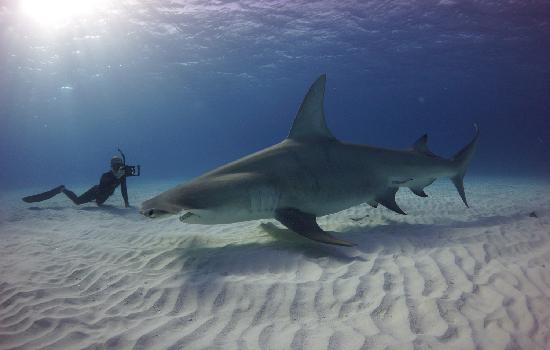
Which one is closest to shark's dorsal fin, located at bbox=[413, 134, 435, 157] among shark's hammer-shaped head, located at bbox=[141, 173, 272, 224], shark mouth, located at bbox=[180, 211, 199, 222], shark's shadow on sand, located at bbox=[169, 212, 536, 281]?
shark's shadow on sand, located at bbox=[169, 212, 536, 281]

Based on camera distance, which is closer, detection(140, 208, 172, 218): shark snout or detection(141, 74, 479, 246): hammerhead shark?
detection(140, 208, 172, 218): shark snout

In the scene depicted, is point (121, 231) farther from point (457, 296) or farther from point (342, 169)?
point (457, 296)

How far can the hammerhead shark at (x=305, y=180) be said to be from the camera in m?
4.48

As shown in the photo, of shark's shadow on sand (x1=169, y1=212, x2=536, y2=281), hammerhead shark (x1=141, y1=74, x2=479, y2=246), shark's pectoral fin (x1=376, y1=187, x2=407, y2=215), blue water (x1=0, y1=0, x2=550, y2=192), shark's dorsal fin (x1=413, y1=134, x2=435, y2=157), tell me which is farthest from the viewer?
blue water (x1=0, y1=0, x2=550, y2=192)

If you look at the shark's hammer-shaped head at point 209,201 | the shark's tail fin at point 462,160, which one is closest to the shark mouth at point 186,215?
the shark's hammer-shaped head at point 209,201

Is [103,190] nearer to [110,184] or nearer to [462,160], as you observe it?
[110,184]

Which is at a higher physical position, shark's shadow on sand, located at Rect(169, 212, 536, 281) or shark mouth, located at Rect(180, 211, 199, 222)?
shark mouth, located at Rect(180, 211, 199, 222)

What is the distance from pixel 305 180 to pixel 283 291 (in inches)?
90.7

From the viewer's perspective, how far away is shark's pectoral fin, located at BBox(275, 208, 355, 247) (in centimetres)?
428

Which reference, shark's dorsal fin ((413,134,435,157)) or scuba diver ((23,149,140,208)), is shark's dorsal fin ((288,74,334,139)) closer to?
shark's dorsal fin ((413,134,435,157))

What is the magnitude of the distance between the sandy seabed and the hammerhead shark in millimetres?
570

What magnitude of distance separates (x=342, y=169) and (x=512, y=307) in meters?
3.25

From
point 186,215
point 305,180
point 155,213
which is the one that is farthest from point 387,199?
point 155,213

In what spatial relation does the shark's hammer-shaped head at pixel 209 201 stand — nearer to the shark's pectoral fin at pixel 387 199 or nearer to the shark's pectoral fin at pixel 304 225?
the shark's pectoral fin at pixel 304 225
